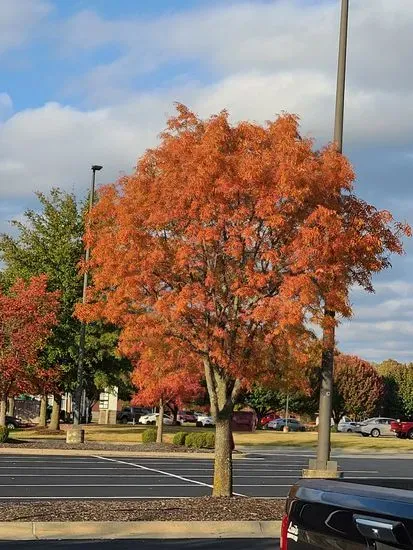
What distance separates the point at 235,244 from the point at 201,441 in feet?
73.5

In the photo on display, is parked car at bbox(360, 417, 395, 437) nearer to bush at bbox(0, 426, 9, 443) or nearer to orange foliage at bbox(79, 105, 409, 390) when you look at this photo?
bush at bbox(0, 426, 9, 443)

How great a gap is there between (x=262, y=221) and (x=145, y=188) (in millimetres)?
1903

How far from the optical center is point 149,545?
11.0m

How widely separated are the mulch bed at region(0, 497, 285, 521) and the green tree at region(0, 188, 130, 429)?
97.7 feet

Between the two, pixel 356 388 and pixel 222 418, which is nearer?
pixel 222 418

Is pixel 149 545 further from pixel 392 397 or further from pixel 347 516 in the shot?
pixel 392 397

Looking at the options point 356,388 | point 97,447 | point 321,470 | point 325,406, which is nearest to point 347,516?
point 321,470

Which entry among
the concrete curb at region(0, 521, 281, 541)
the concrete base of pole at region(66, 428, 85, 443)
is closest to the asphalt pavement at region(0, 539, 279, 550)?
the concrete curb at region(0, 521, 281, 541)

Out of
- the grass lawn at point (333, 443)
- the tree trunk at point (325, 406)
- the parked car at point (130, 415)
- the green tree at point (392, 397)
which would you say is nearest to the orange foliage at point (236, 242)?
the tree trunk at point (325, 406)

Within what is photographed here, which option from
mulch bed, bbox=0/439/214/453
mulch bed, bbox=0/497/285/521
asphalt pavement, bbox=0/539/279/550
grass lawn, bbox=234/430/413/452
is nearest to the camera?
asphalt pavement, bbox=0/539/279/550

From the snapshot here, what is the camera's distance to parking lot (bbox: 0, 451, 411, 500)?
17953mm

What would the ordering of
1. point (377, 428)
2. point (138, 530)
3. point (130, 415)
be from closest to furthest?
point (138, 530), point (377, 428), point (130, 415)

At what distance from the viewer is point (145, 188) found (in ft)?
46.2

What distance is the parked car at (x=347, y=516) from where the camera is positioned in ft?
13.5
